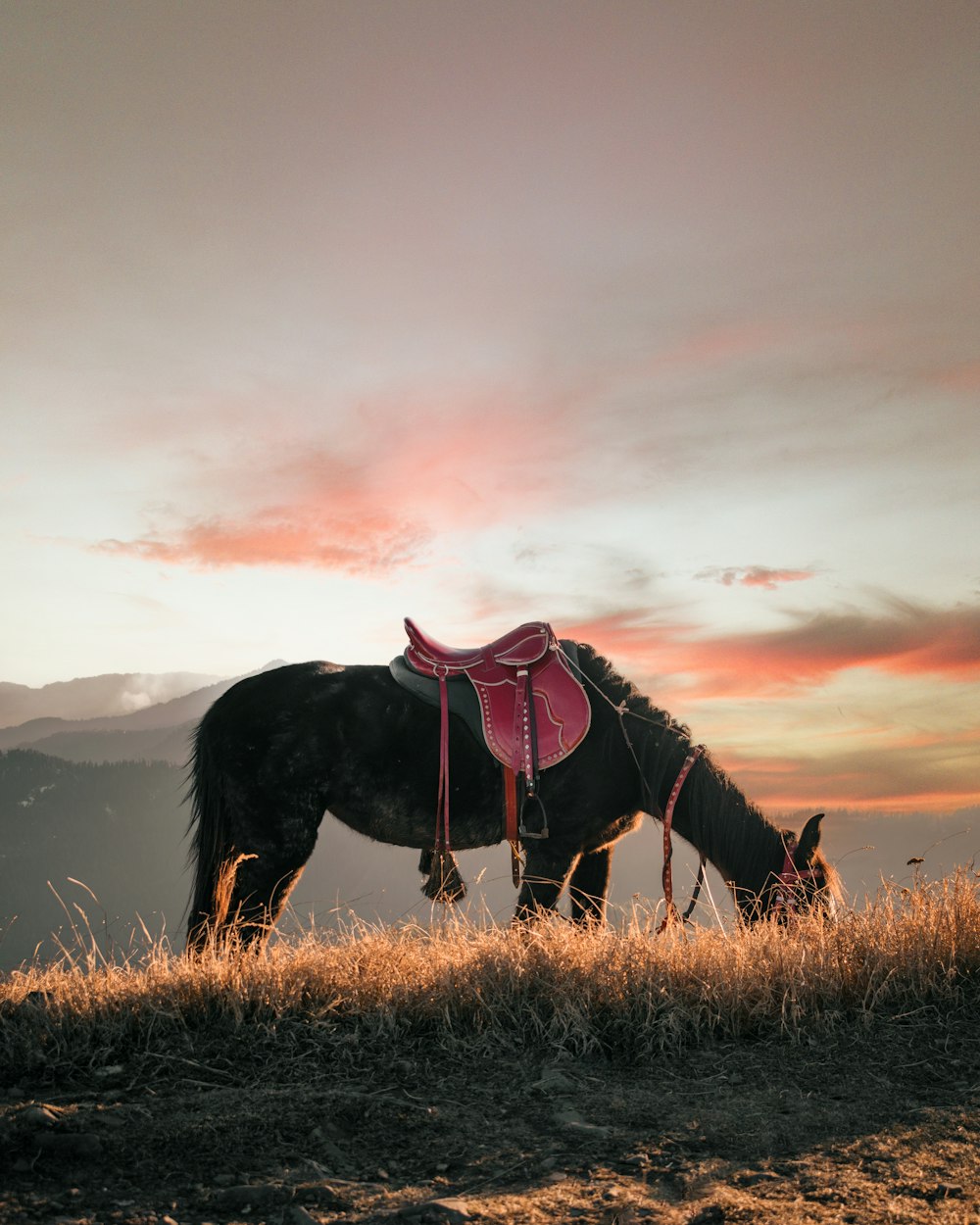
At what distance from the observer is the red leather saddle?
20.1ft

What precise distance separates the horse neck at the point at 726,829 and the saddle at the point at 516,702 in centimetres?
81

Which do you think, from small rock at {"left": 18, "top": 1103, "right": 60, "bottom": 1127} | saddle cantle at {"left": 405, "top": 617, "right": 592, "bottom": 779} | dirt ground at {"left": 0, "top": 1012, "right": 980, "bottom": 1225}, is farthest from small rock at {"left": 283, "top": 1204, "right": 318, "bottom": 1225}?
saddle cantle at {"left": 405, "top": 617, "right": 592, "bottom": 779}

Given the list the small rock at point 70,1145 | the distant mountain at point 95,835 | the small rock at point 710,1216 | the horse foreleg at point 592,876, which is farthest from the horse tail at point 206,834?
the distant mountain at point 95,835

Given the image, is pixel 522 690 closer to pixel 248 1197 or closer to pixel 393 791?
pixel 393 791

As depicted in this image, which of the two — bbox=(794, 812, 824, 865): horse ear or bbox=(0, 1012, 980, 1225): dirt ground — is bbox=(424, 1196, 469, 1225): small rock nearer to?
bbox=(0, 1012, 980, 1225): dirt ground

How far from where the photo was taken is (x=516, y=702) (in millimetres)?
6270

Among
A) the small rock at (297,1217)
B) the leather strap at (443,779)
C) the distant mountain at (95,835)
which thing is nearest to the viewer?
the small rock at (297,1217)

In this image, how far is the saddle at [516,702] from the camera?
6.12m

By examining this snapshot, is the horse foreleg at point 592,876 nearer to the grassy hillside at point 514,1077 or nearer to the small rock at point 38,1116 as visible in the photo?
the grassy hillside at point 514,1077

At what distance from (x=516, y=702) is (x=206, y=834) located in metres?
2.29

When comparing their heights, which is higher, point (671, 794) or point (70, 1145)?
point (671, 794)

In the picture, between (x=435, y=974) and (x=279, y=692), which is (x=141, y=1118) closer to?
(x=435, y=974)

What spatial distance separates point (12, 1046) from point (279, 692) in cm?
291

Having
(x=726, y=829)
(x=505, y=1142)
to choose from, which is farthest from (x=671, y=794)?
(x=505, y=1142)
